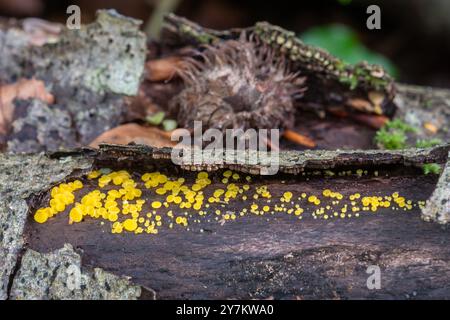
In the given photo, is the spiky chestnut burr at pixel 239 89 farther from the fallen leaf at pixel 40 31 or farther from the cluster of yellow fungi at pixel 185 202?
the fallen leaf at pixel 40 31

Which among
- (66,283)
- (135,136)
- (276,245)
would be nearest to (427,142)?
(276,245)

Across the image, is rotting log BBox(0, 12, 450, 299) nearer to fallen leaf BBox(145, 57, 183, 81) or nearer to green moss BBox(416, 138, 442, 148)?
green moss BBox(416, 138, 442, 148)

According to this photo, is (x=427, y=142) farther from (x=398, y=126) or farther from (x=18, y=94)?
(x=18, y=94)

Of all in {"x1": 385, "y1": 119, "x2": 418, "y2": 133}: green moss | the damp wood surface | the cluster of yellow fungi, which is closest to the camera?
the damp wood surface

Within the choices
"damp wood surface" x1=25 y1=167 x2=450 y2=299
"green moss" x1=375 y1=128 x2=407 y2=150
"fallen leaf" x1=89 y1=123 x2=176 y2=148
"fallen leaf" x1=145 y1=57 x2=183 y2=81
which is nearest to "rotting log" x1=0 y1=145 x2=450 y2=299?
"damp wood surface" x1=25 y1=167 x2=450 y2=299

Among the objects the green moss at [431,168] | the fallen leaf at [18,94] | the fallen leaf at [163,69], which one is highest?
the fallen leaf at [163,69]

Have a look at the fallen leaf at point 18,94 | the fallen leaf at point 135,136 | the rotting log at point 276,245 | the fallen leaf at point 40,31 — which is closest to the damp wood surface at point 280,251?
the rotting log at point 276,245

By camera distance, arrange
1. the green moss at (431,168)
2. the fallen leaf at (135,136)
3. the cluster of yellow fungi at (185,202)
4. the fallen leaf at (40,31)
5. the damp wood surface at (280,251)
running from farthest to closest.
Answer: the fallen leaf at (40,31)
the fallen leaf at (135,136)
the green moss at (431,168)
the cluster of yellow fungi at (185,202)
the damp wood surface at (280,251)
